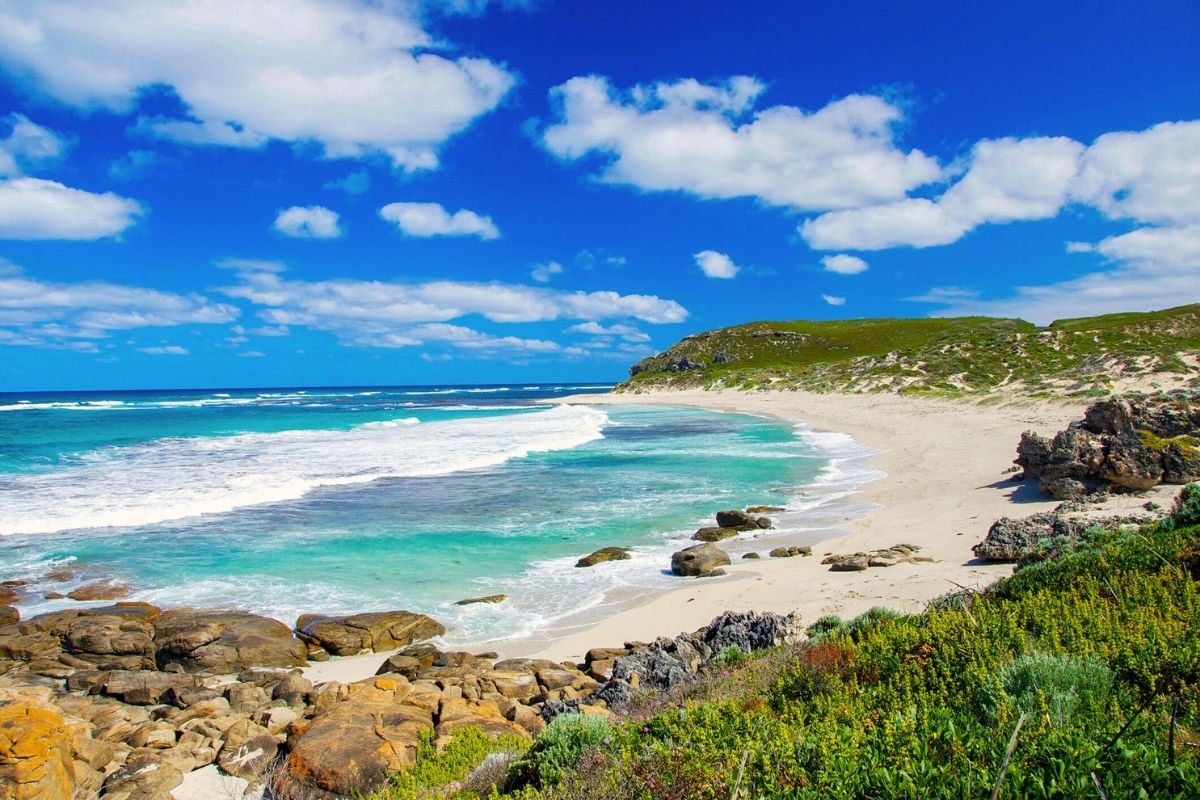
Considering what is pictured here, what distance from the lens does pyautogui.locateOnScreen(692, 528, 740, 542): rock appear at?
16266 mm

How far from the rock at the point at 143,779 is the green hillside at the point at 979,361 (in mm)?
42748

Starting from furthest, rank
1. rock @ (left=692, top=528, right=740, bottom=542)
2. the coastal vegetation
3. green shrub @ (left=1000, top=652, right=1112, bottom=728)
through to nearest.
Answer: rock @ (left=692, top=528, right=740, bottom=542), green shrub @ (left=1000, top=652, right=1112, bottom=728), the coastal vegetation

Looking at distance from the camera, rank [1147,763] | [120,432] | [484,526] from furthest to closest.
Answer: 1. [120,432]
2. [484,526]
3. [1147,763]

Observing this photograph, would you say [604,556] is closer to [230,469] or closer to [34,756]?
[34,756]

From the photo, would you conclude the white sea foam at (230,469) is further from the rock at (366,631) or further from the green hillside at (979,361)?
the green hillside at (979,361)

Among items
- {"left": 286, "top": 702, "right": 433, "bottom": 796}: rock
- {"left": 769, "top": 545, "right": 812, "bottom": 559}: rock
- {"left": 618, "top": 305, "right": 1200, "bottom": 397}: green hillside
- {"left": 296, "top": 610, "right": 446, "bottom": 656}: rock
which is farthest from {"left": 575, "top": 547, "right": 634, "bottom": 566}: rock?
{"left": 618, "top": 305, "right": 1200, "bottom": 397}: green hillside

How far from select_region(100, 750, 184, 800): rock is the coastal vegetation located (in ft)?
9.10

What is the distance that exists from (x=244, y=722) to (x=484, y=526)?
10.7 meters

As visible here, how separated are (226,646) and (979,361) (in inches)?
2426

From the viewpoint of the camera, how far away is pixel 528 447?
37500 mm

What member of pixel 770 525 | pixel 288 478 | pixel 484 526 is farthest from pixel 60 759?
pixel 288 478

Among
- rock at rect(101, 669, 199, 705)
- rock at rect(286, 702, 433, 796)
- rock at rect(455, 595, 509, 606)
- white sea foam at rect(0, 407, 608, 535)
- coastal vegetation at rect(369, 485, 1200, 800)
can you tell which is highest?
coastal vegetation at rect(369, 485, 1200, 800)

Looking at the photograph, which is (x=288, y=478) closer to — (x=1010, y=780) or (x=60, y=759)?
(x=60, y=759)

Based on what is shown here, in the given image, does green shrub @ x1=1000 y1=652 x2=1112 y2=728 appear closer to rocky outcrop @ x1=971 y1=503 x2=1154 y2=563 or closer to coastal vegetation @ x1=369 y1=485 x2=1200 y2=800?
coastal vegetation @ x1=369 y1=485 x2=1200 y2=800
